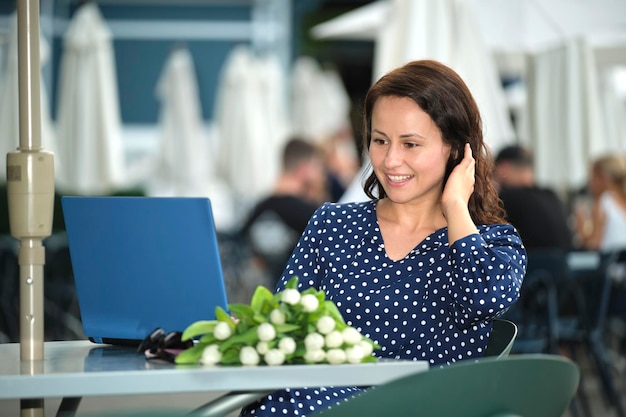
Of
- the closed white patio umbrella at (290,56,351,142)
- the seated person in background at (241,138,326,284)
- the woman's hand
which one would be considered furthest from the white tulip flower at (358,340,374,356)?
the closed white patio umbrella at (290,56,351,142)

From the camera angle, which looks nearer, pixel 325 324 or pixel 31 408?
pixel 325 324

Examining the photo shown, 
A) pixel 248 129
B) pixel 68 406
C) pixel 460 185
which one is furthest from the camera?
pixel 248 129

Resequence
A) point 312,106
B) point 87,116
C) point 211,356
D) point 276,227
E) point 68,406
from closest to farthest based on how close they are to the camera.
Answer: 1. point 211,356
2. point 68,406
3. point 276,227
4. point 87,116
5. point 312,106

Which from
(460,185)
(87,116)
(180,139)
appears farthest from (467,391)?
(180,139)

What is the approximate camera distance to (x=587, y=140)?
23.9 feet

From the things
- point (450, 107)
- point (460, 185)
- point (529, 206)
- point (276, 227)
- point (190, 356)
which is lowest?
point (276, 227)

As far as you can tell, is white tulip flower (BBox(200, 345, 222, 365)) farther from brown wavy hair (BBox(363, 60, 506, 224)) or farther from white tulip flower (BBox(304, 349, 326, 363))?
brown wavy hair (BBox(363, 60, 506, 224))

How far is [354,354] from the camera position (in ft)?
5.66

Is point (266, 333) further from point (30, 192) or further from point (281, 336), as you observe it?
point (30, 192)

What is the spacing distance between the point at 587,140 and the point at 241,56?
452cm

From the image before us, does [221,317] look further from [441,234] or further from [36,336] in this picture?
[441,234]

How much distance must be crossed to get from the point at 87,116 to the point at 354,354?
7.33 metres

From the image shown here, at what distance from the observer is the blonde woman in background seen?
6.94m

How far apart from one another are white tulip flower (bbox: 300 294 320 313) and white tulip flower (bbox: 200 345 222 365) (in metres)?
0.16
